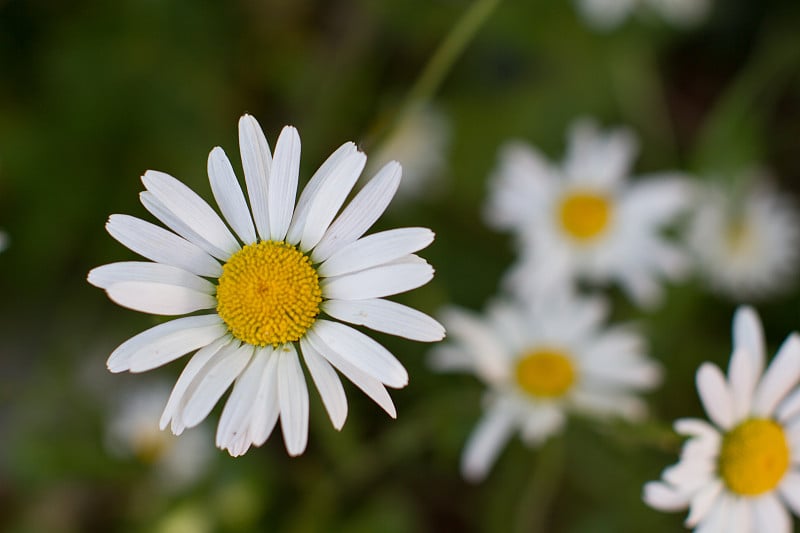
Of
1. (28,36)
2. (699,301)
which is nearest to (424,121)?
(699,301)

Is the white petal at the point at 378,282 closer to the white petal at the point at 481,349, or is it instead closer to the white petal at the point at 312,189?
the white petal at the point at 312,189

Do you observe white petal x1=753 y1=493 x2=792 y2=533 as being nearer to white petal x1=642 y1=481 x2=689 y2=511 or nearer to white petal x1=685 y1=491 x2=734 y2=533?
white petal x1=685 y1=491 x2=734 y2=533

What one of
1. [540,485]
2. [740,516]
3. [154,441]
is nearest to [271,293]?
[740,516]


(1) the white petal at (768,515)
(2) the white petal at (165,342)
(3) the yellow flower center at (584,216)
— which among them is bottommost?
(1) the white petal at (768,515)

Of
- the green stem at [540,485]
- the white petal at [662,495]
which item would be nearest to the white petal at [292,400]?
the white petal at [662,495]

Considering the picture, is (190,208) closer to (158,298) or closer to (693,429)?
(158,298)

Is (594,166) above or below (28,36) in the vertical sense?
below

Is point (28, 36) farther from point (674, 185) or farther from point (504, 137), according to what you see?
point (674, 185)
